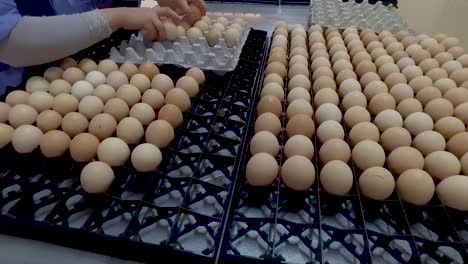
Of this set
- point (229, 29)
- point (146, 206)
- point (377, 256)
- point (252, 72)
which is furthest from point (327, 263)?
point (229, 29)

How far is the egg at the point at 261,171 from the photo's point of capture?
72cm

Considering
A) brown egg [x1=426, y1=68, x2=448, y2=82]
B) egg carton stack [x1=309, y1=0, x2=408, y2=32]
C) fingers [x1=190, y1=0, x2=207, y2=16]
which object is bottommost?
brown egg [x1=426, y1=68, x2=448, y2=82]

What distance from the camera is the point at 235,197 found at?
0.72m

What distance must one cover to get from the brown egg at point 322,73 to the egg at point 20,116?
0.79 m

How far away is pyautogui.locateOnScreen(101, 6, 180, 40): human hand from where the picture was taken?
1106mm

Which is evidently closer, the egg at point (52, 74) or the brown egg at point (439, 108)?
the brown egg at point (439, 108)

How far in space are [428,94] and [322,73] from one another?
0.97ft

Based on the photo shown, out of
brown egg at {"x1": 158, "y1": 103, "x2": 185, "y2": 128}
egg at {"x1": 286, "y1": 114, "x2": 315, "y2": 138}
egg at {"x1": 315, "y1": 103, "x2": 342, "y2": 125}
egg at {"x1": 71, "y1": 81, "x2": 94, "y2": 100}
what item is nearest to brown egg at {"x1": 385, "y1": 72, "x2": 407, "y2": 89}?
egg at {"x1": 315, "y1": 103, "x2": 342, "y2": 125}

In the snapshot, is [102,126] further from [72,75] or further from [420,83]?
[420,83]

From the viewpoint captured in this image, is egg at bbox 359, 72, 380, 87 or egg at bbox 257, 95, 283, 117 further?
egg at bbox 359, 72, 380, 87

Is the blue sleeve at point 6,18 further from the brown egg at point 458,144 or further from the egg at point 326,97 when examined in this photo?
the brown egg at point 458,144

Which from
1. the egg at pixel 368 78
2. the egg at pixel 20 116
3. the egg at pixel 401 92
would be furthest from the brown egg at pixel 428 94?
the egg at pixel 20 116

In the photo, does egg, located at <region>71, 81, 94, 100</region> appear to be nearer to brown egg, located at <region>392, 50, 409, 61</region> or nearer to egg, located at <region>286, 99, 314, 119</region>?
egg, located at <region>286, 99, 314, 119</region>

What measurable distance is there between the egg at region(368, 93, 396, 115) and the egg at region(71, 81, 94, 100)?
29.9 inches
